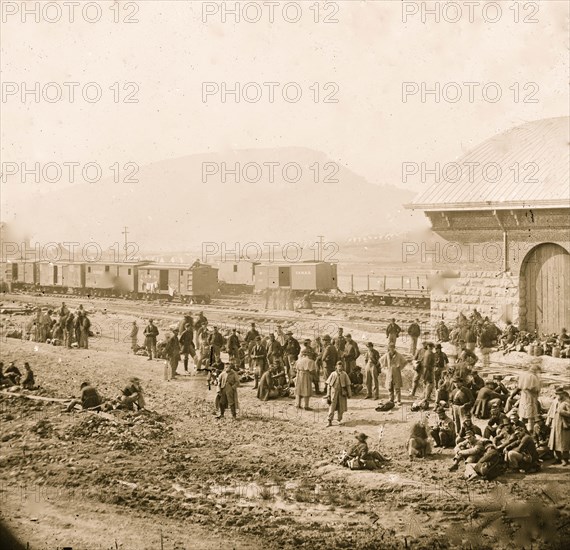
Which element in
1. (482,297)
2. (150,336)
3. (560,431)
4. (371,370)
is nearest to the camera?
(560,431)

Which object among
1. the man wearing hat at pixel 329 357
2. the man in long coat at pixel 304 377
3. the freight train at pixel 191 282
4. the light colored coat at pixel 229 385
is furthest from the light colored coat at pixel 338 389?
the freight train at pixel 191 282

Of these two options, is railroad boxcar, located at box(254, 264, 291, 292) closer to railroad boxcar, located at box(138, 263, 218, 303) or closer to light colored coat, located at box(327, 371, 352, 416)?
railroad boxcar, located at box(138, 263, 218, 303)

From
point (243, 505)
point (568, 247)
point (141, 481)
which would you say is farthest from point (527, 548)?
point (568, 247)

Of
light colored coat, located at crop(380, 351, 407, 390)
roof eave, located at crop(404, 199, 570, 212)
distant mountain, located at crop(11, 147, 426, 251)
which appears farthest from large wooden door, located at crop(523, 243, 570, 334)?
distant mountain, located at crop(11, 147, 426, 251)

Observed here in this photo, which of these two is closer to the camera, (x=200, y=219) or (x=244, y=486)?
(x=244, y=486)

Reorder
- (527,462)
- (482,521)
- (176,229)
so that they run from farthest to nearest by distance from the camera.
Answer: (176,229), (527,462), (482,521)

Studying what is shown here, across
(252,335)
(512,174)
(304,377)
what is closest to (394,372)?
(304,377)

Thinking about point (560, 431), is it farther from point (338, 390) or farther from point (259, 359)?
point (259, 359)

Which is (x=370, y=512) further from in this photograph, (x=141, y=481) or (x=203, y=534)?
(x=141, y=481)
